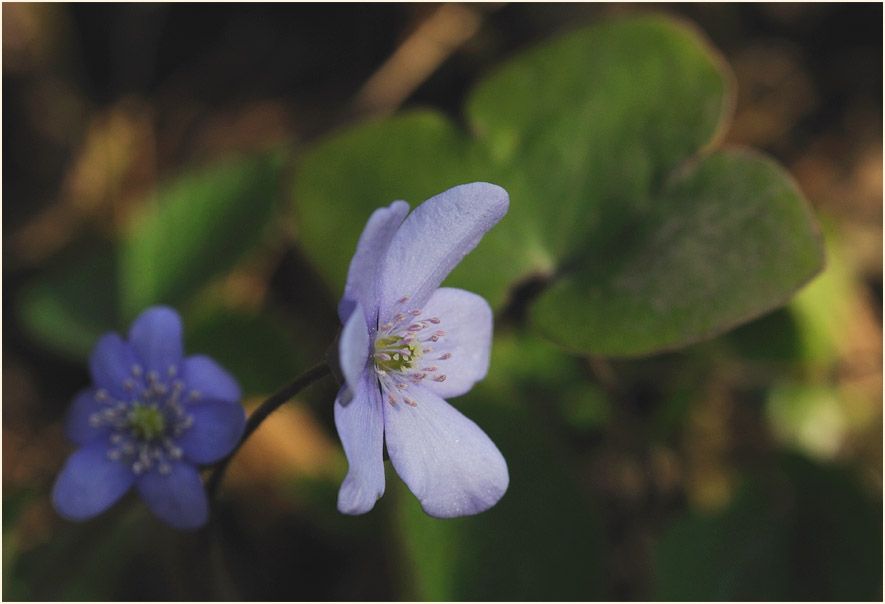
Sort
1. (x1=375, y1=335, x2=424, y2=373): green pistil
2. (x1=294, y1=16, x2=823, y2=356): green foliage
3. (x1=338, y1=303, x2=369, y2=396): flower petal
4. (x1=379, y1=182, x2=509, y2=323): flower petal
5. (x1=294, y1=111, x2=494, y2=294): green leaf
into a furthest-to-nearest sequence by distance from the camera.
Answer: (x1=294, y1=111, x2=494, y2=294): green leaf
(x1=294, y1=16, x2=823, y2=356): green foliage
(x1=375, y1=335, x2=424, y2=373): green pistil
(x1=379, y1=182, x2=509, y2=323): flower petal
(x1=338, y1=303, x2=369, y2=396): flower petal

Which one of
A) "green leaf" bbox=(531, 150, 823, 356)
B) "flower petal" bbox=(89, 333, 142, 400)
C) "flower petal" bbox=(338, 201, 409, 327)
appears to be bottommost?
"green leaf" bbox=(531, 150, 823, 356)

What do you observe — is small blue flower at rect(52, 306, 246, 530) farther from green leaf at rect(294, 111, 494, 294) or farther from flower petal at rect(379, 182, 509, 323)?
green leaf at rect(294, 111, 494, 294)

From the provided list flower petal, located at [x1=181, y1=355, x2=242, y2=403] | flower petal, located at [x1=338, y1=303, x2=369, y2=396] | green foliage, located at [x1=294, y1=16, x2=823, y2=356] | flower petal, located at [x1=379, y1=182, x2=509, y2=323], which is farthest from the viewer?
green foliage, located at [x1=294, y1=16, x2=823, y2=356]

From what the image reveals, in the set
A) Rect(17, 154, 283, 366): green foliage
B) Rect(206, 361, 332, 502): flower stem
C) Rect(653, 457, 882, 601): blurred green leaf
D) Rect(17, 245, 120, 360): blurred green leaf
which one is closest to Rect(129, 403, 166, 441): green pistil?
Rect(206, 361, 332, 502): flower stem

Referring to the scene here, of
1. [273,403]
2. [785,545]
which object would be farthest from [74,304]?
[785,545]

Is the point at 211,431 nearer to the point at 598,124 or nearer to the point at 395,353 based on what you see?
the point at 395,353

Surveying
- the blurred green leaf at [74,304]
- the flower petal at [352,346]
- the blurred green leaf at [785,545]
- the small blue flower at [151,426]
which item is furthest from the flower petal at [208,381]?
the blurred green leaf at [785,545]
